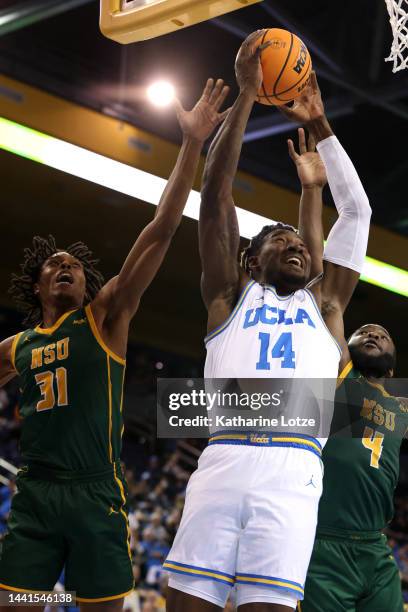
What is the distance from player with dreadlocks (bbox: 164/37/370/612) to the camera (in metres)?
3.03

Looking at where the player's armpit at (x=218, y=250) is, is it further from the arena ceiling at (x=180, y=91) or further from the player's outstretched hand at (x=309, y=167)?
the arena ceiling at (x=180, y=91)

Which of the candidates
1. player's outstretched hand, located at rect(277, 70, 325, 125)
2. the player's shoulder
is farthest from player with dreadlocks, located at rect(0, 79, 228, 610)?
the player's shoulder

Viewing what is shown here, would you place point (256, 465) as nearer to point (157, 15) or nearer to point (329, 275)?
point (329, 275)

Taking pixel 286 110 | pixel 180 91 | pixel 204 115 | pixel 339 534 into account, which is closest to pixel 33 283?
pixel 204 115

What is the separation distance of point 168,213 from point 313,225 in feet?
2.12

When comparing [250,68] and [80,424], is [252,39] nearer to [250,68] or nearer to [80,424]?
[250,68]

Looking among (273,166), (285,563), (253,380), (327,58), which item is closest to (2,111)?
(327,58)

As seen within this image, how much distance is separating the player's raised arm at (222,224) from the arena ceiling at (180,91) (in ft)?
13.6

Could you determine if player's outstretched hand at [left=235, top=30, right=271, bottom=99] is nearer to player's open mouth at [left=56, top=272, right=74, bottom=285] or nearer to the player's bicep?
the player's bicep

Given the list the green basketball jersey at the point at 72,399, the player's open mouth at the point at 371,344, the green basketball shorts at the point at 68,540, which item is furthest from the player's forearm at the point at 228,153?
the green basketball shorts at the point at 68,540

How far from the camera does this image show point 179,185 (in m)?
3.89

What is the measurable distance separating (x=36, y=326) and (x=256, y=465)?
155cm

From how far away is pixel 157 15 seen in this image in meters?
4.07

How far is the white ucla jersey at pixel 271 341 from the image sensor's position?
10.9ft
